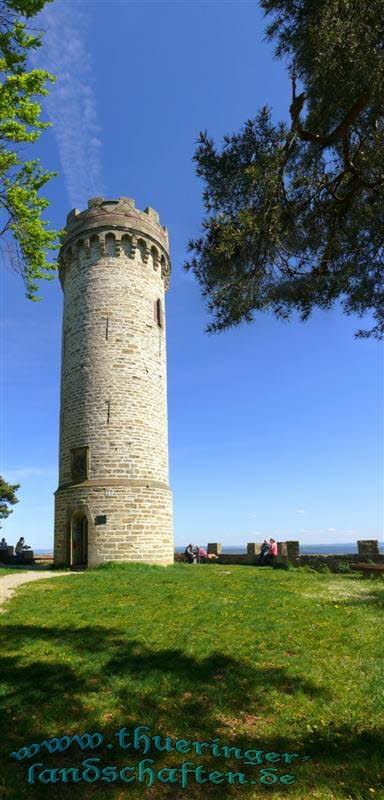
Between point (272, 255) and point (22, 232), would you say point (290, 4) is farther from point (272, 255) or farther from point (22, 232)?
point (22, 232)

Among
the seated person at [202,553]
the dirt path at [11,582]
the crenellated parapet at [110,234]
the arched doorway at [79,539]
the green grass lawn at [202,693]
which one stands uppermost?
the crenellated parapet at [110,234]

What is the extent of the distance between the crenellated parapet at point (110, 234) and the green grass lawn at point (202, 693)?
1437 cm

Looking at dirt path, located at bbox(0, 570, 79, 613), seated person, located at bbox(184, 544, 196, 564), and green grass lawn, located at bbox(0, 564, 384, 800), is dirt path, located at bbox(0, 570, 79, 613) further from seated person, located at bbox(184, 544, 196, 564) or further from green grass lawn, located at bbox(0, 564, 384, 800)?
seated person, located at bbox(184, 544, 196, 564)

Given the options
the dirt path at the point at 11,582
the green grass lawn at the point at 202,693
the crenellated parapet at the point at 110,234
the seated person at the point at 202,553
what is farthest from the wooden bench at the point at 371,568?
the crenellated parapet at the point at 110,234

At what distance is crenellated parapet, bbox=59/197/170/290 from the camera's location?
19578mm

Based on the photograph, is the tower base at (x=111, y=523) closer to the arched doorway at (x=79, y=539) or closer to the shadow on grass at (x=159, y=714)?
the arched doorway at (x=79, y=539)

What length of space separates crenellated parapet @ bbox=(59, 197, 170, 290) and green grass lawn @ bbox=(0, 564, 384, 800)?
47.1 feet

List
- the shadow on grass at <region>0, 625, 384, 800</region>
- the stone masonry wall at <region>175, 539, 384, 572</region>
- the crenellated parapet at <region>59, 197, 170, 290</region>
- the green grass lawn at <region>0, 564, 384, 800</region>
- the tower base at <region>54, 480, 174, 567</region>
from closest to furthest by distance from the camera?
the shadow on grass at <region>0, 625, 384, 800</region> → the green grass lawn at <region>0, 564, 384, 800</region> → the tower base at <region>54, 480, 174, 567</region> → the stone masonry wall at <region>175, 539, 384, 572</region> → the crenellated parapet at <region>59, 197, 170, 290</region>

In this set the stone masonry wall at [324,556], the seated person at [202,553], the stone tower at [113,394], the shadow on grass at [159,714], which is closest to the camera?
the shadow on grass at [159,714]

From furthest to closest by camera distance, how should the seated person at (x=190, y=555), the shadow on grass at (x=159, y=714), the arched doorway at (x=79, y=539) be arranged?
the seated person at (x=190, y=555), the arched doorway at (x=79, y=539), the shadow on grass at (x=159, y=714)

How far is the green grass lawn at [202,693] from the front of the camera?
4.15m

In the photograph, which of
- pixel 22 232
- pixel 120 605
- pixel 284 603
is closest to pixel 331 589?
pixel 284 603

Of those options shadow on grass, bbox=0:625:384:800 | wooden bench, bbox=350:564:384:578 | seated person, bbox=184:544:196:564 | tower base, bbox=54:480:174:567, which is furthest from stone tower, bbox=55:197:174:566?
shadow on grass, bbox=0:625:384:800

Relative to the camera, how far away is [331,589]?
1235 centimetres
